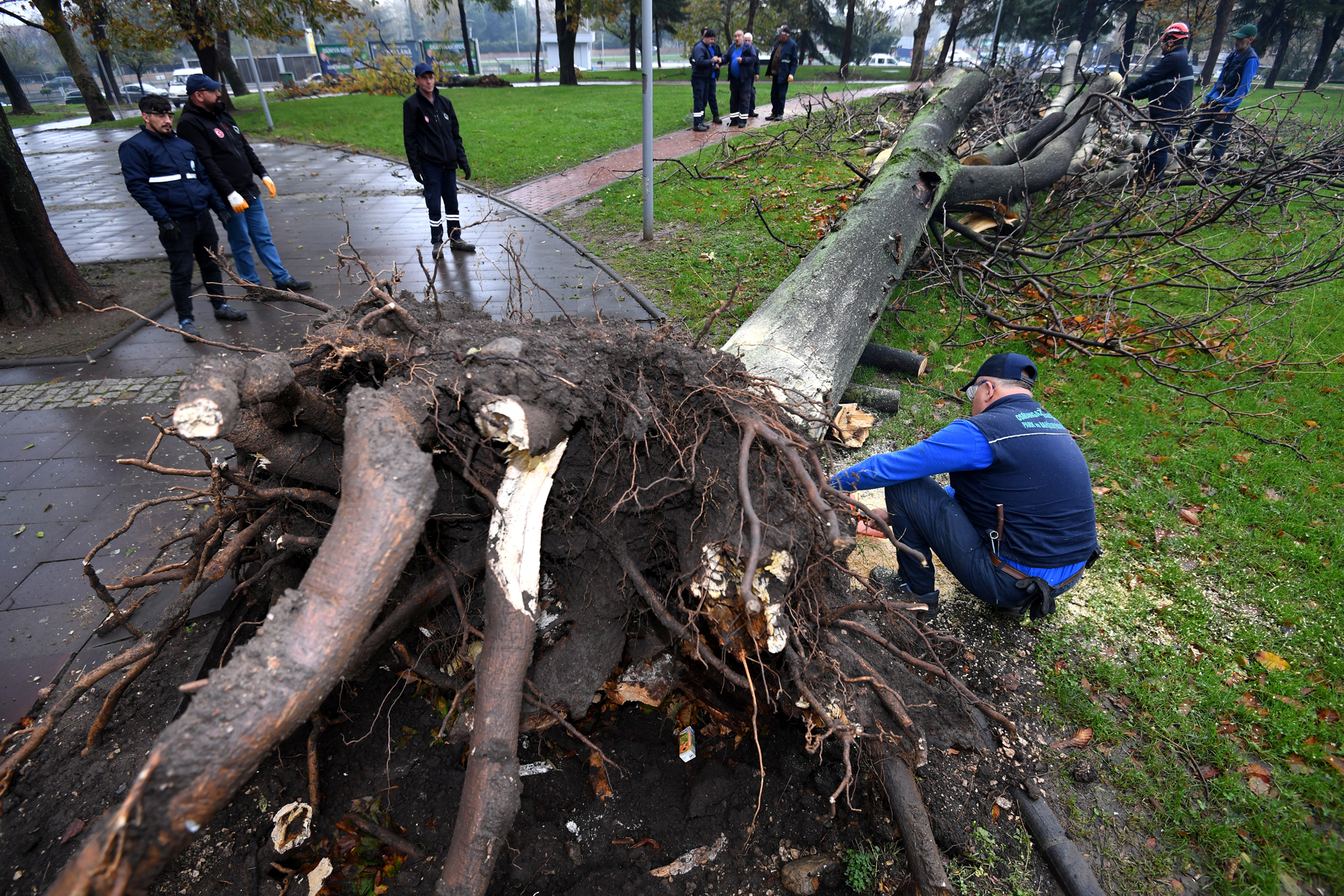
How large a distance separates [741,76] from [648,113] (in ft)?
23.0

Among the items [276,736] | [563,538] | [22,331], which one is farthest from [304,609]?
[22,331]

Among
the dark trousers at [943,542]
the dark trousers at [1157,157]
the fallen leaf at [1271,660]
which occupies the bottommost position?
the fallen leaf at [1271,660]

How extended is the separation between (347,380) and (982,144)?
797 centimetres

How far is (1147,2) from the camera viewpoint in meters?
24.0

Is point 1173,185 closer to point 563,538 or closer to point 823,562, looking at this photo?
point 823,562

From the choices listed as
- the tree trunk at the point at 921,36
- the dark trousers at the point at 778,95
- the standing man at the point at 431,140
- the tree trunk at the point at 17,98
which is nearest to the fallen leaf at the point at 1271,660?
the standing man at the point at 431,140

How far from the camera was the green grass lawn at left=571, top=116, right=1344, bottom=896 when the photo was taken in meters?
2.28

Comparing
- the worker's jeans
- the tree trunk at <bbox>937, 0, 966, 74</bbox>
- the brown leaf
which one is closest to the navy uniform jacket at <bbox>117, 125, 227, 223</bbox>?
the worker's jeans

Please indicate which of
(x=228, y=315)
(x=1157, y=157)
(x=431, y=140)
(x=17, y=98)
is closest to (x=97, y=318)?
(x=228, y=315)

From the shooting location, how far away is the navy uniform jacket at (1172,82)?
23.0 feet

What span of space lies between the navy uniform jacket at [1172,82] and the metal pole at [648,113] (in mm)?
5702

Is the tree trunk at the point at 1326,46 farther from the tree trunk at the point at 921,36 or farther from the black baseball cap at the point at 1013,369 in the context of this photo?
the black baseball cap at the point at 1013,369

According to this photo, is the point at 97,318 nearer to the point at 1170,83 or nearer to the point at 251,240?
the point at 251,240

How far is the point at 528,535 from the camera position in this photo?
86.5 inches
